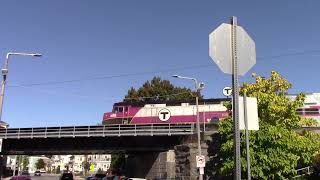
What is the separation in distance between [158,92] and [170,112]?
35829 millimetres

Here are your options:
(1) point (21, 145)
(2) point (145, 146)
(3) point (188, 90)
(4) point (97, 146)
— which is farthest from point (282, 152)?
(3) point (188, 90)

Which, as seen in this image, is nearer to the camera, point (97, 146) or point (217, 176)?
point (217, 176)

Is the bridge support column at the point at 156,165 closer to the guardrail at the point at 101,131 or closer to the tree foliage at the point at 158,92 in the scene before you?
the guardrail at the point at 101,131

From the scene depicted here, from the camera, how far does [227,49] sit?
710cm

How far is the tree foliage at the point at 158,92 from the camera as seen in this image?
92.6 meters

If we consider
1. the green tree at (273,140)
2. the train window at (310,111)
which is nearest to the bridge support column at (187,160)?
the green tree at (273,140)

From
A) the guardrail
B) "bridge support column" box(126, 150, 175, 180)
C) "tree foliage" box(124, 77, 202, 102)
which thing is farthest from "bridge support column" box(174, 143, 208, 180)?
"tree foliage" box(124, 77, 202, 102)

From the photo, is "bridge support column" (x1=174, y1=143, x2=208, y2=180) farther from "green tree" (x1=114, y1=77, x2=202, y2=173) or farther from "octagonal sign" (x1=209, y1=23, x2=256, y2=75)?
"octagonal sign" (x1=209, y1=23, x2=256, y2=75)

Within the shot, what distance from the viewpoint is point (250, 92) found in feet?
139

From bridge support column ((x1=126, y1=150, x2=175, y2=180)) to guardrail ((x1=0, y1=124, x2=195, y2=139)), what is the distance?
655cm

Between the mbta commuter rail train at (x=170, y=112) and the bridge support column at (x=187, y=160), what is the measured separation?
408 centimetres

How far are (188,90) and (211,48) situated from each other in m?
88.2

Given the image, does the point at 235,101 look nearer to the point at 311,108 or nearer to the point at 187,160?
the point at 187,160

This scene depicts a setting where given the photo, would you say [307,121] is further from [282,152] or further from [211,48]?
[211,48]
